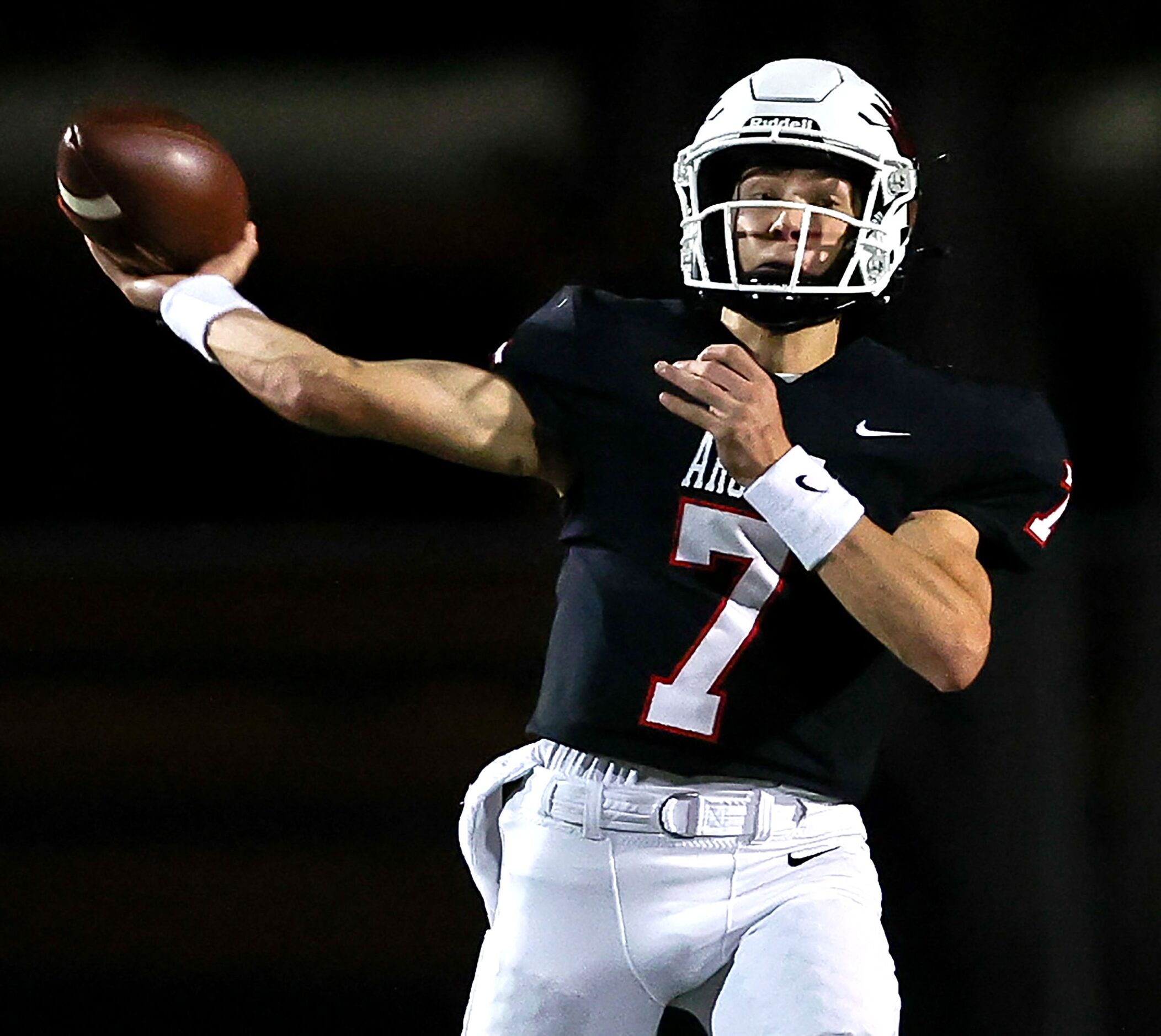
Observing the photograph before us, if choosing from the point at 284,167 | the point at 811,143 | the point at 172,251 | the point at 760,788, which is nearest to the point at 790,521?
the point at 760,788

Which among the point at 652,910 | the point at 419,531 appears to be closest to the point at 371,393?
the point at 652,910

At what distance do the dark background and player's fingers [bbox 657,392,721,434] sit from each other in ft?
3.00

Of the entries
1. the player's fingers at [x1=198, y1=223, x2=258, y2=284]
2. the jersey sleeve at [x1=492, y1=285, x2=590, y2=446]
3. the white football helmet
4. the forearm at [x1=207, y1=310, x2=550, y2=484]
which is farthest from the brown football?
the white football helmet

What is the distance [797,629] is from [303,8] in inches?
50.6

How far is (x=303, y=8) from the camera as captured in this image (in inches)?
93.8

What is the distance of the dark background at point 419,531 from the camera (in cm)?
227

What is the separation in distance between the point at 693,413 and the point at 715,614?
20cm

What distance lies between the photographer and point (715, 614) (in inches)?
59.7

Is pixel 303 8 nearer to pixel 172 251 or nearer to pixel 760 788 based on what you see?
pixel 172 251

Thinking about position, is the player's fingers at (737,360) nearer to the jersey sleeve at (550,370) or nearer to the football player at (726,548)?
the football player at (726,548)

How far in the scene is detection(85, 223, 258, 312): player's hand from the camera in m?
1.57

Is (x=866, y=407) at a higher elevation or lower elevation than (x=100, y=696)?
higher

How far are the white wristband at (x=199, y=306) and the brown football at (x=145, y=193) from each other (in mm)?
48

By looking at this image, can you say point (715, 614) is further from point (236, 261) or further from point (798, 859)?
point (236, 261)
